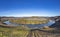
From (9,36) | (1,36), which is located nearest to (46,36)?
(9,36)

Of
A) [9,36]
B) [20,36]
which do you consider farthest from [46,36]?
[9,36]

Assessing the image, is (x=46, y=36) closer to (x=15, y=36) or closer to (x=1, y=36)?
(x=15, y=36)

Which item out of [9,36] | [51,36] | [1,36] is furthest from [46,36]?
[1,36]

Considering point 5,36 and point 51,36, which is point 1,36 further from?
point 51,36

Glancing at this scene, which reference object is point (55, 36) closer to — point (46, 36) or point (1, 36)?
point (46, 36)

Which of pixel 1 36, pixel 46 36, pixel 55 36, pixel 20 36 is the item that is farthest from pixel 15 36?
pixel 55 36

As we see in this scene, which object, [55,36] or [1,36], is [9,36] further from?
[55,36]
